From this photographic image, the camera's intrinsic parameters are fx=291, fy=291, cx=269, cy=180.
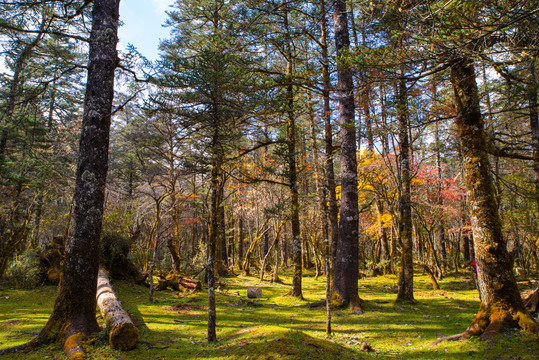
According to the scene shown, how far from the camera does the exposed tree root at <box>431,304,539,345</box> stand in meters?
4.20

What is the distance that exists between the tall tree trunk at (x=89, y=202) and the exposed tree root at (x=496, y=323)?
5.85 metres

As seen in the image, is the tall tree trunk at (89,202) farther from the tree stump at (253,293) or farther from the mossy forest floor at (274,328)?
the tree stump at (253,293)

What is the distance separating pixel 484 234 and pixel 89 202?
6754 millimetres

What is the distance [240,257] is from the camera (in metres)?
21.8

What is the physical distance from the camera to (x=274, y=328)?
486 cm

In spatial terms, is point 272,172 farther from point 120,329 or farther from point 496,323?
point 496,323

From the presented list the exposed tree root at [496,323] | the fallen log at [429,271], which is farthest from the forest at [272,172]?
the fallen log at [429,271]

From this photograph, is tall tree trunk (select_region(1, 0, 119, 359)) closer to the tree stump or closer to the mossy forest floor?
the mossy forest floor

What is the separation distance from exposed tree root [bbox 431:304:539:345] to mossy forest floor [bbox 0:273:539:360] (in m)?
0.12

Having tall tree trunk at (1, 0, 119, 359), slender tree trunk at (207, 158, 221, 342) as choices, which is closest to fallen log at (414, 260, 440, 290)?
slender tree trunk at (207, 158, 221, 342)

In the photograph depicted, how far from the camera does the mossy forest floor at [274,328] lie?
13.3 feet

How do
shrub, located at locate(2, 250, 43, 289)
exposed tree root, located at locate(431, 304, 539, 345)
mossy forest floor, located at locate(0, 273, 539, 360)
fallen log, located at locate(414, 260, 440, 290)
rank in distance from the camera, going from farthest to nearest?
fallen log, located at locate(414, 260, 440, 290) < shrub, located at locate(2, 250, 43, 289) < exposed tree root, located at locate(431, 304, 539, 345) < mossy forest floor, located at locate(0, 273, 539, 360)

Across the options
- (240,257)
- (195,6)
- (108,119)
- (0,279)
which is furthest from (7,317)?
(240,257)

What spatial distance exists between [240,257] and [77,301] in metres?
17.4
